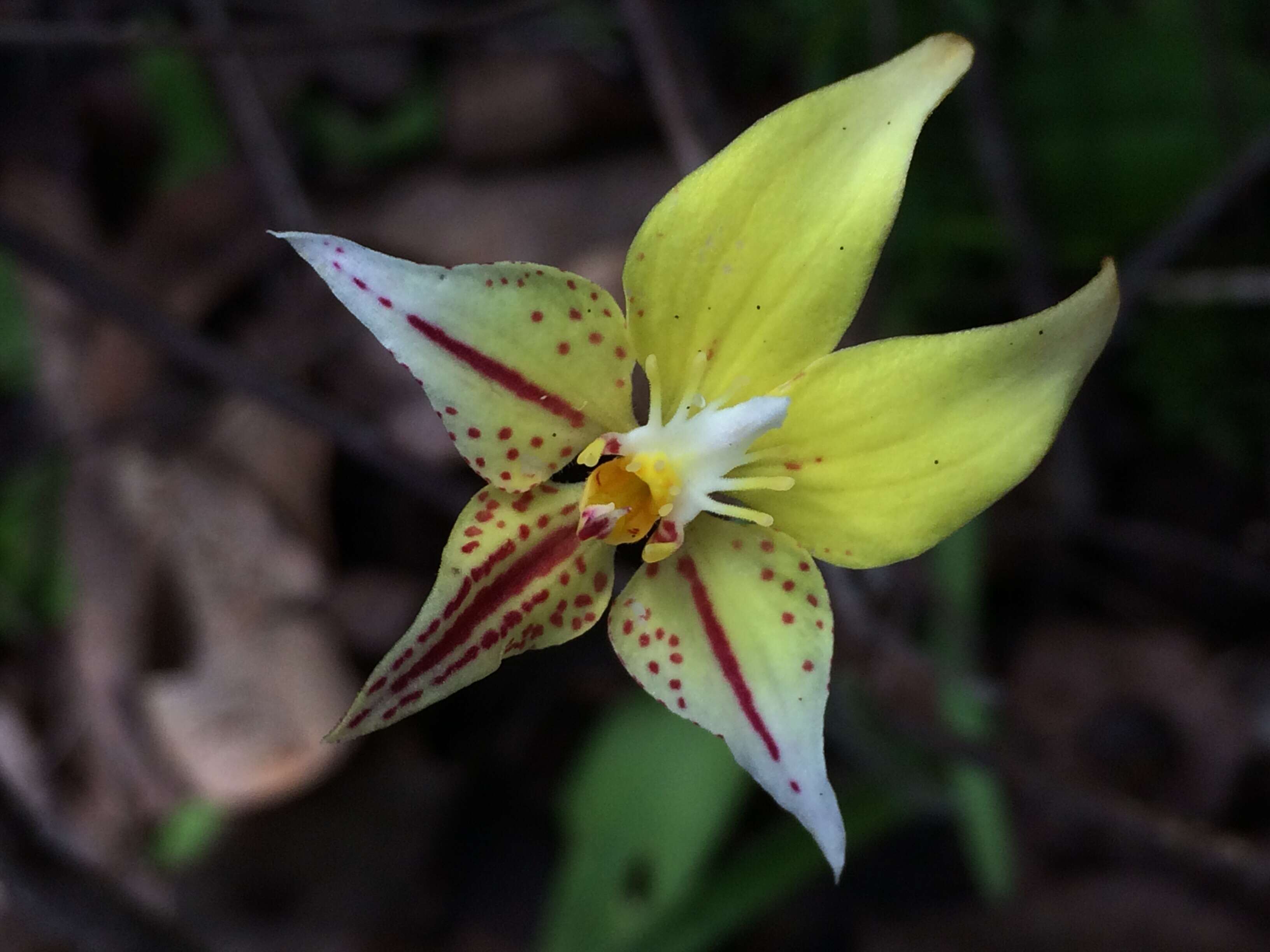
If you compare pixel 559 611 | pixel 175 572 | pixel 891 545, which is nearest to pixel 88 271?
pixel 175 572

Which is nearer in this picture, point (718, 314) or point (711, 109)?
point (718, 314)

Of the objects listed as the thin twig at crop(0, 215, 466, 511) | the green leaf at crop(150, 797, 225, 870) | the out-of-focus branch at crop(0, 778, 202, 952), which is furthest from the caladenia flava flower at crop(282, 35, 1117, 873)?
the green leaf at crop(150, 797, 225, 870)

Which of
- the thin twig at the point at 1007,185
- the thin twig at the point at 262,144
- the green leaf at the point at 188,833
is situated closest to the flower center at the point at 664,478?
the thin twig at the point at 1007,185

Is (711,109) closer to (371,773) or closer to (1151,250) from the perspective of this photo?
(1151,250)

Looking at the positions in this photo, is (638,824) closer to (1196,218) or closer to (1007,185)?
(1007,185)

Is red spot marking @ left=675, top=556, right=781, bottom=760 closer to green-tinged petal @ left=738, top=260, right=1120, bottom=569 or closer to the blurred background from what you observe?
green-tinged petal @ left=738, top=260, right=1120, bottom=569

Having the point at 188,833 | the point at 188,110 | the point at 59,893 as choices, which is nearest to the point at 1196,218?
the point at 59,893
